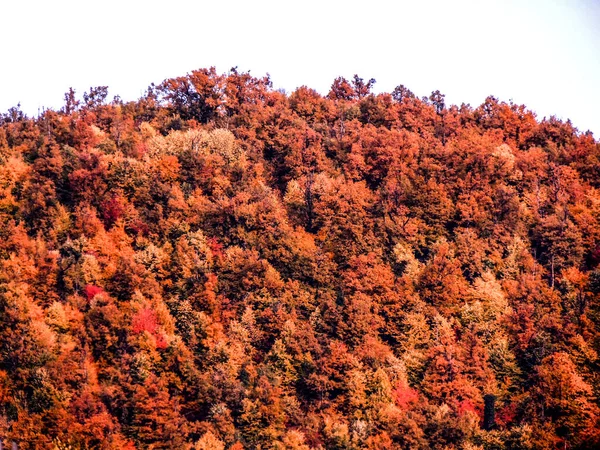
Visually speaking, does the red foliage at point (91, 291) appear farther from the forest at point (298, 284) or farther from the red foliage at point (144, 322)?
the red foliage at point (144, 322)

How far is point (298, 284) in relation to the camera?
78.9 metres

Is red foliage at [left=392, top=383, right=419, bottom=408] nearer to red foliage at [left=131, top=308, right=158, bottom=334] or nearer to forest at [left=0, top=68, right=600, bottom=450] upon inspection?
forest at [left=0, top=68, right=600, bottom=450]

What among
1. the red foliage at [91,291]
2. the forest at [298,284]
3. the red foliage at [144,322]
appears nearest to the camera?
the forest at [298,284]

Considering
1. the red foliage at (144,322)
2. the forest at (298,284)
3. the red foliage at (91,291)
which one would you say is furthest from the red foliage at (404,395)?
the red foliage at (91,291)

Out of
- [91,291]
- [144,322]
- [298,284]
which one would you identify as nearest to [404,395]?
[298,284]

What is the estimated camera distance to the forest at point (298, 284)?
67.7 meters

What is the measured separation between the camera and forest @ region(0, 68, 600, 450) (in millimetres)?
67688

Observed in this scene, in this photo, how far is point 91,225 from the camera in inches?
3290

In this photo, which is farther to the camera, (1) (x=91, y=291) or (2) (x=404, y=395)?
(1) (x=91, y=291)

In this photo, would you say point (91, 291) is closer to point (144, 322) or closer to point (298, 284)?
point (144, 322)

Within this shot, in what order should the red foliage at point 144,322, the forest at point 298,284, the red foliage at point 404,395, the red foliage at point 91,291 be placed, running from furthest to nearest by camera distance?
1. the red foliage at point 91,291
2. the red foliage at point 144,322
3. the red foliage at point 404,395
4. the forest at point 298,284

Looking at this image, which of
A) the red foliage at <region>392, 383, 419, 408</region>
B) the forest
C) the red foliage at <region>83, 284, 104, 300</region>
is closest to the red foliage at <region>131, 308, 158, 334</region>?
the forest

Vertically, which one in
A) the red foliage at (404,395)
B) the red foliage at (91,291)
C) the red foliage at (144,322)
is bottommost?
the red foliage at (404,395)

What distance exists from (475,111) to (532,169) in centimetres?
1645
